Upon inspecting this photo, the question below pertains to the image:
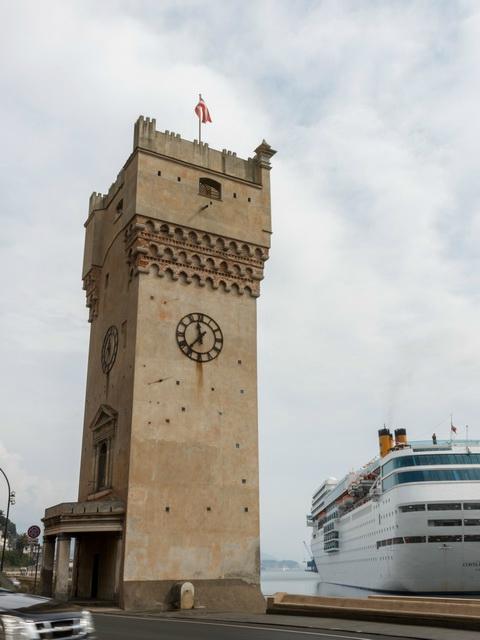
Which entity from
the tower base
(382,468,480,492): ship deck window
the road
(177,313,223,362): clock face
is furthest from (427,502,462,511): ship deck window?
the road

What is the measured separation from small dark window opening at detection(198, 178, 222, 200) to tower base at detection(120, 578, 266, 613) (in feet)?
69.9

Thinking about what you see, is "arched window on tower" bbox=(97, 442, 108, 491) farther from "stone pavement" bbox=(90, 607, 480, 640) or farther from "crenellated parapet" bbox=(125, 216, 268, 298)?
"stone pavement" bbox=(90, 607, 480, 640)

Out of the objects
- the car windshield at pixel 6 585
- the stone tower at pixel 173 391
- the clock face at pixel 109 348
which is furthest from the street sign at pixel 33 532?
the car windshield at pixel 6 585

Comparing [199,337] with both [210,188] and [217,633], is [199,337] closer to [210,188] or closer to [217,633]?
[210,188]

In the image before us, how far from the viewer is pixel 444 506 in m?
52.8

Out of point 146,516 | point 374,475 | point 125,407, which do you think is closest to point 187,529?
point 146,516

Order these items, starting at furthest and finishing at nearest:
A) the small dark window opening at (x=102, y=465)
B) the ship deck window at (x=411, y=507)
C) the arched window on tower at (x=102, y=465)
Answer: the ship deck window at (x=411, y=507) → the small dark window opening at (x=102, y=465) → the arched window on tower at (x=102, y=465)

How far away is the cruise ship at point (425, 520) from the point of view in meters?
51.5

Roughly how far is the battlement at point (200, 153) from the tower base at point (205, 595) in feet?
75.4

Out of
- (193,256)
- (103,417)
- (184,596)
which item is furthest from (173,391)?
(184,596)

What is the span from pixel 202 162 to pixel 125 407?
15.2 meters

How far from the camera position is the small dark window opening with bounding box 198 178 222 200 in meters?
37.2

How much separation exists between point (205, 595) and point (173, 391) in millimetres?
10192

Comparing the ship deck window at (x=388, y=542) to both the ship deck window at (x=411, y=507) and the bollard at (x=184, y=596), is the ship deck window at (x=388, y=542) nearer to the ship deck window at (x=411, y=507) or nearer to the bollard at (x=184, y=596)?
the ship deck window at (x=411, y=507)
